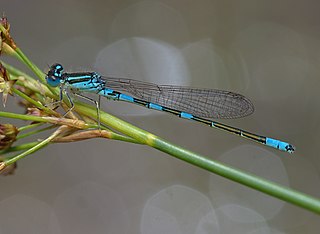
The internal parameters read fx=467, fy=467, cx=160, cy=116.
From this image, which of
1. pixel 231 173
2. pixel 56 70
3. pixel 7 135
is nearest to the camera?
pixel 231 173

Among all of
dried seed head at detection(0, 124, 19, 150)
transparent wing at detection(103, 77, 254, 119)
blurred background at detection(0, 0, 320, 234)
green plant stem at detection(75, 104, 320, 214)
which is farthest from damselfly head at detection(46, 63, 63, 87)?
blurred background at detection(0, 0, 320, 234)

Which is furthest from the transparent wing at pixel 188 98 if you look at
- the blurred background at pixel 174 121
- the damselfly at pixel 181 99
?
the blurred background at pixel 174 121

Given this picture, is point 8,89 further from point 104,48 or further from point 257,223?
point 104,48

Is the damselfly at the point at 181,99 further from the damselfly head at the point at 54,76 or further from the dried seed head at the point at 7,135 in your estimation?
the dried seed head at the point at 7,135

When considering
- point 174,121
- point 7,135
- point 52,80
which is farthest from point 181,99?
point 174,121

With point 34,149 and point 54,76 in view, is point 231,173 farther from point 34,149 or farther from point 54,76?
point 54,76

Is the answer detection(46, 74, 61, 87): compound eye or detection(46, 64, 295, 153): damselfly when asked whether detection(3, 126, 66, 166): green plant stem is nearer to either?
detection(46, 74, 61, 87): compound eye
